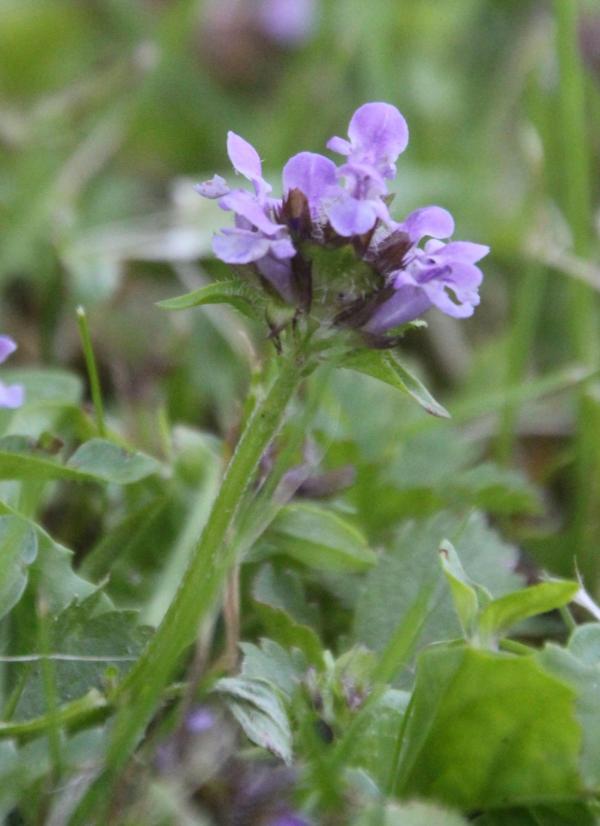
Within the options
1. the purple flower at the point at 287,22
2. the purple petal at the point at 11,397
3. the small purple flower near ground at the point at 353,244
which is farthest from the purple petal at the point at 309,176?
the purple flower at the point at 287,22

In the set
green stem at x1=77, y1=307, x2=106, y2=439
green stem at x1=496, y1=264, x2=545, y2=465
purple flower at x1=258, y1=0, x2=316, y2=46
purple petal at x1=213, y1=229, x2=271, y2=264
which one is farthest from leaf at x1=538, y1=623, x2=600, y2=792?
purple flower at x1=258, y1=0, x2=316, y2=46

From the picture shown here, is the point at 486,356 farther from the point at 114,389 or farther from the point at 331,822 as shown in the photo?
the point at 331,822

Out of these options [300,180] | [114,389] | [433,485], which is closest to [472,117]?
[114,389]

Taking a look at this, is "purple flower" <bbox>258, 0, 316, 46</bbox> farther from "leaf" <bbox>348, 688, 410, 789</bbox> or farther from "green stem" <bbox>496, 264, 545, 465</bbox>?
"leaf" <bbox>348, 688, 410, 789</bbox>

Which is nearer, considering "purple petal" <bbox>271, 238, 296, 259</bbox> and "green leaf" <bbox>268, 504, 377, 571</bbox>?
"purple petal" <bbox>271, 238, 296, 259</bbox>

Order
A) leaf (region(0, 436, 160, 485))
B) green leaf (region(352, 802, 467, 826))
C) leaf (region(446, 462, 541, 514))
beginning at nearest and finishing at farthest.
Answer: green leaf (region(352, 802, 467, 826))
leaf (region(0, 436, 160, 485))
leaf (region(446, 462, 541, 514))

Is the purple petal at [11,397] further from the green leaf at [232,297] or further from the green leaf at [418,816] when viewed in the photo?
the green leaf at [418,816]

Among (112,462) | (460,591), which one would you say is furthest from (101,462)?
(460,591)

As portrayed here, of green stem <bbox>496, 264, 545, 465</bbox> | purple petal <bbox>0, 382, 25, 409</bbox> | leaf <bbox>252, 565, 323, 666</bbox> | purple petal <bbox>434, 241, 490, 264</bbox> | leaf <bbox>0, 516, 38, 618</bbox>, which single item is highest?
purple petal <bbox>434, 241, 490, 264</bbox>
